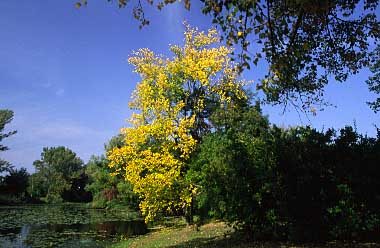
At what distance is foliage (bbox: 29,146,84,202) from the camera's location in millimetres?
83250

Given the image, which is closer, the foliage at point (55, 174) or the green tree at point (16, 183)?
the green tree at point (16, 183)

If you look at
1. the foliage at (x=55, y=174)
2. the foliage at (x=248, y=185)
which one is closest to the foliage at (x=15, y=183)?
the foliage at (x=55, y=174)

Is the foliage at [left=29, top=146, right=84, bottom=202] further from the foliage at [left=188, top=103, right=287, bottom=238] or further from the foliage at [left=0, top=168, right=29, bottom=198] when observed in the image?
the foliage at [left=188, top=103, right=287, bottom=238]

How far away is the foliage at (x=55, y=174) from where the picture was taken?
83.2 meters

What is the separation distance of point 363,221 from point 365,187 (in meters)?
1.03

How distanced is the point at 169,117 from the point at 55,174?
7582 cm

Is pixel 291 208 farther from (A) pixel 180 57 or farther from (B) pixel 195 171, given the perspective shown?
(A) pixel 180 57

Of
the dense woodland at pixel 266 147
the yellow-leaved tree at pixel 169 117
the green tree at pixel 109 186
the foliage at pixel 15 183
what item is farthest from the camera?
the foliage at pixel 15 183

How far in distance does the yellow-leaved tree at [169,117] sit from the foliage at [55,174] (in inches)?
2728

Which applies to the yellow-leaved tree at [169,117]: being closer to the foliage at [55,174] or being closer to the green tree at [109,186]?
the green tree at [109,186]

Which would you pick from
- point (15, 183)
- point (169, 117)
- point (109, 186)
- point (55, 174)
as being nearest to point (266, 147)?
point (169, 117)

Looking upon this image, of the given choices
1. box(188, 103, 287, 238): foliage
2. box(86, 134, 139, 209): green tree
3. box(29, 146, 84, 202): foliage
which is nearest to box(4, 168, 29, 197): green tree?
box(29, 146, 84, 202): foliage

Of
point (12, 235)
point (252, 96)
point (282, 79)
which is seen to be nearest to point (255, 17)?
point (282, 79)

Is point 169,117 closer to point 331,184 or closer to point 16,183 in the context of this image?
point 331,184
